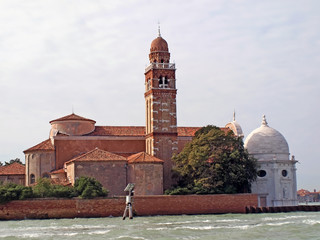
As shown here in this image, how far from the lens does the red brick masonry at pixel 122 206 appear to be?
49.8 metres

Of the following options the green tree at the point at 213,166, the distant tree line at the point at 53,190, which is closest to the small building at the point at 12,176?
the distant tree line at the point at 53,190

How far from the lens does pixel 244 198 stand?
55.6 metres

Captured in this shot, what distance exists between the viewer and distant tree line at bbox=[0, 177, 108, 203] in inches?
1964

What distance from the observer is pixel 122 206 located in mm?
51844

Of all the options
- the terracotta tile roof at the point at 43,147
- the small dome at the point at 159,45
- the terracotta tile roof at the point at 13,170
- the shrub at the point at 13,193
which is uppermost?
the small dome at the point at 159,45

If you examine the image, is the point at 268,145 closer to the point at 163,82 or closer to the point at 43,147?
the point at 163,82

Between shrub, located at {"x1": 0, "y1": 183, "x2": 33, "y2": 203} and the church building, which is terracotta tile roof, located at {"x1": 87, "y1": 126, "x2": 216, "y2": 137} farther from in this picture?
shrub, located at {"x1": 0, "y1": 183, "x2": 33, "y2": 203}

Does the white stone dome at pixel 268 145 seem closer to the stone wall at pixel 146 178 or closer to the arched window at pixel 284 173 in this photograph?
the arched window at pixel 284 173

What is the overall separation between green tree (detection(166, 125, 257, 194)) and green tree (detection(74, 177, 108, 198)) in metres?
6.54

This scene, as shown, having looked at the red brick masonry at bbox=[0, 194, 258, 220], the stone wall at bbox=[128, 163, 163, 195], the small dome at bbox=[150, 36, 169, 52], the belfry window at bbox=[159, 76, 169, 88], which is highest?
the small dome at bbox=[150, 36, 169, 52]

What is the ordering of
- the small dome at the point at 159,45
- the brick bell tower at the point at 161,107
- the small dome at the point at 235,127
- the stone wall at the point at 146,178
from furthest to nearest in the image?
1. the small dome at the point at 235,127
2. the small dome at the point at 159,45
3. the brick bell tower at the point at 161,107
4. the stone wall at the point at 146,178

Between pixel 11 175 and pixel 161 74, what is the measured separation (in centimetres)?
1887

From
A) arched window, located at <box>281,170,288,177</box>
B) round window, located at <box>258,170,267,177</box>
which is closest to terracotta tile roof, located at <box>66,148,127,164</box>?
round window, located at <box>258,170,267,177</box>

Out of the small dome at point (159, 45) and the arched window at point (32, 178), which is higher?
the small dome at point (159, 45)
